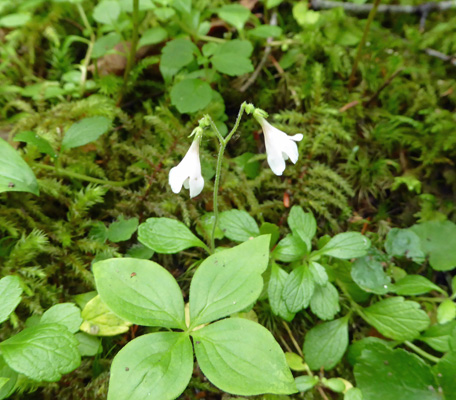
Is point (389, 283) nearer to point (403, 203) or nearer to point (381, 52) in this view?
point (403, 203)

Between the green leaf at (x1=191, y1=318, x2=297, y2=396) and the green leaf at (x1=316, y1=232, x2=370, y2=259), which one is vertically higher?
the green leaf at (x1=191, y1=318, x2=297, y2=396)

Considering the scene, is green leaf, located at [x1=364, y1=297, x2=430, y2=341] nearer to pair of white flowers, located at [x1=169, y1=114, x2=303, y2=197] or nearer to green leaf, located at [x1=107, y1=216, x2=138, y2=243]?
pair of white flowers, located at [x1=169, y1=114, x2=303, y2=197]

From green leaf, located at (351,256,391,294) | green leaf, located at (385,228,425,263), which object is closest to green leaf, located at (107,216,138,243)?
green leaf, located at (351,256,391,294)

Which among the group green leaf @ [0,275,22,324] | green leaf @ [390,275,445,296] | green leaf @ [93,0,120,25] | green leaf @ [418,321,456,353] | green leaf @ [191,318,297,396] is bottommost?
green leaf @ [418,321,456,353]

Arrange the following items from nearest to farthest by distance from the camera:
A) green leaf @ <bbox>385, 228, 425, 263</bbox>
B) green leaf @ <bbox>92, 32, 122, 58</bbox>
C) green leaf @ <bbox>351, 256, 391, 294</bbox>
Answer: green leaf @ <bbox>351, 256, 391, 294</bbox> → green leaf @ <bbox>385, 228, 425, 263</bbox> → green leaf @ <bbox>92, 32, 122, 58</bbox>

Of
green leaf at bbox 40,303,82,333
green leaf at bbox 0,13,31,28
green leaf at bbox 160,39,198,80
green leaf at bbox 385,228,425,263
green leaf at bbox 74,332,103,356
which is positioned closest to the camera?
green leaf at bbox 40,303,82,333

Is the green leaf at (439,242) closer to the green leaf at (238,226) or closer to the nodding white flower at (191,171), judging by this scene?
the green leaf at (238,226)

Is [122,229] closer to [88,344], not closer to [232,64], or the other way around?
[88,344]
